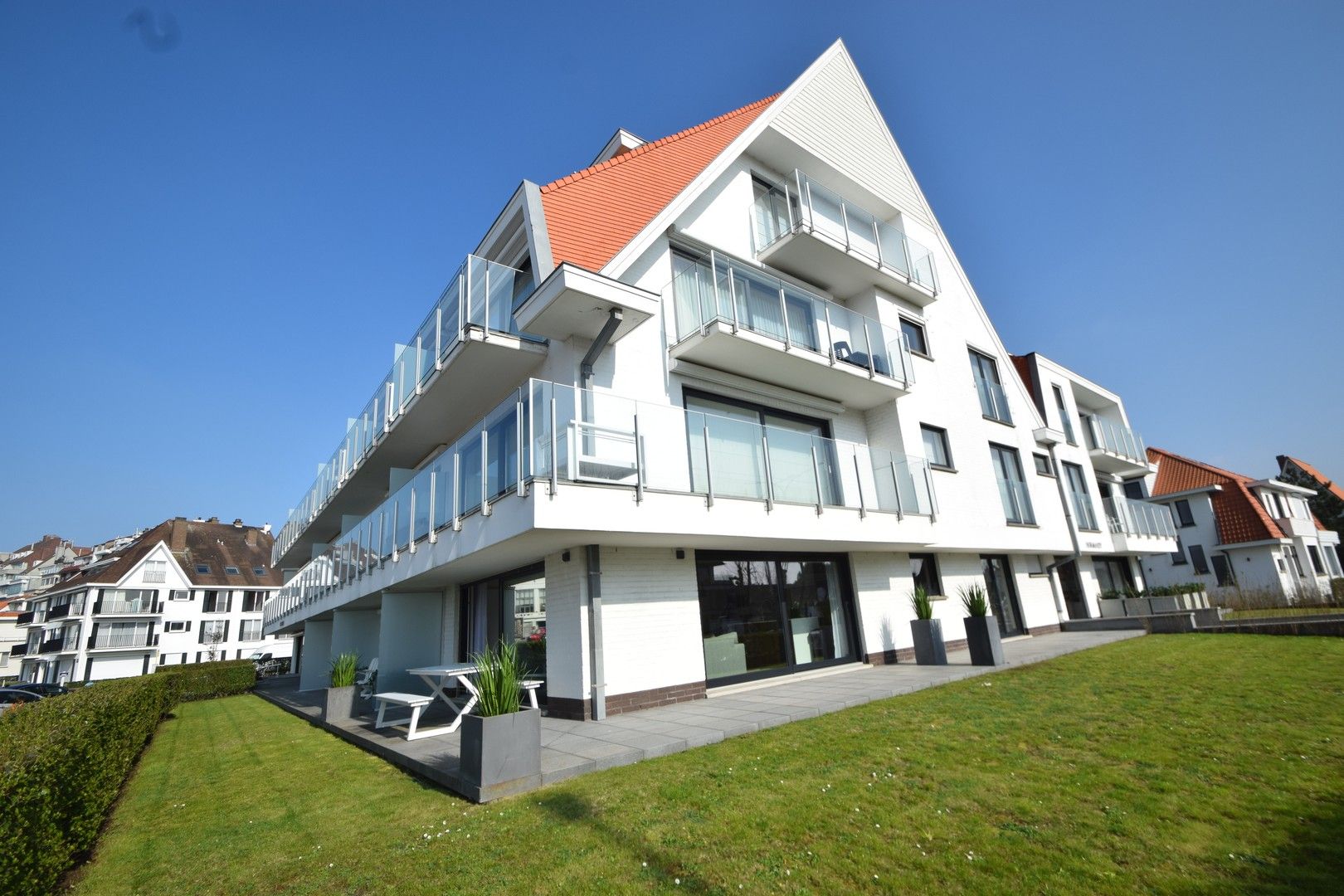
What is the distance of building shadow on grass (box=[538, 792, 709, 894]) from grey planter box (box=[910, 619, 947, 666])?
9.39 m

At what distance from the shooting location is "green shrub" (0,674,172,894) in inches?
160

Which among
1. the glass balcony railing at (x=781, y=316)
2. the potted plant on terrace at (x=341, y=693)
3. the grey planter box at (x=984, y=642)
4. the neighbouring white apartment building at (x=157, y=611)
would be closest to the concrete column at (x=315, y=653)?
the potted plant on terrace at (x=341, y=693)

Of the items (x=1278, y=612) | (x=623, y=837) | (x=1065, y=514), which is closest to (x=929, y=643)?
(x=623, y=837)

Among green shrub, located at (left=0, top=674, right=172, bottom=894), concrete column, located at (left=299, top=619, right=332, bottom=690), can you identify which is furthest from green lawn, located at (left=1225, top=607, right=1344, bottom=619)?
concrete column, located at (left=299, top=619, right=332, bottom=690)

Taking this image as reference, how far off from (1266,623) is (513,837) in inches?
701

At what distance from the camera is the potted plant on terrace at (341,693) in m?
11.4

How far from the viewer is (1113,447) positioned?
77.7 ft

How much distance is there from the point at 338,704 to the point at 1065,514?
20.8 metres

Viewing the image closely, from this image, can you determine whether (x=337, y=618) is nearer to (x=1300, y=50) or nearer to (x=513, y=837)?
(x=513, y=837)

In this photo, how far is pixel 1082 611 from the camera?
19.5 meters

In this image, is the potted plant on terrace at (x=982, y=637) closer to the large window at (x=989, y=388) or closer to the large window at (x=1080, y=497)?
the large window at (x=989, y=388)

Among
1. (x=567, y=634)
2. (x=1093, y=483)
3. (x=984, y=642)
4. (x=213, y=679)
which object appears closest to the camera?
(x=567, y=634)

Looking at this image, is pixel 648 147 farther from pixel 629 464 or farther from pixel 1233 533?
pixel 1233 533

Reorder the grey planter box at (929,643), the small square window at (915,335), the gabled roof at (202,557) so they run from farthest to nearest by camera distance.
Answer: the gabled roof at (202,557) → the small square window at (915,335) → the grey planter box at (929,643)
